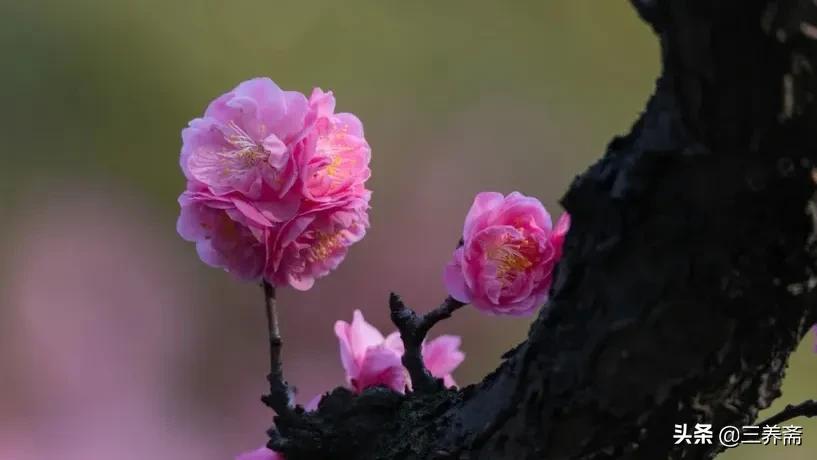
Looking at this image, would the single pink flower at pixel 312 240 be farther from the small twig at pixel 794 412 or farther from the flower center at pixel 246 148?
the small twig at pixel 794 412

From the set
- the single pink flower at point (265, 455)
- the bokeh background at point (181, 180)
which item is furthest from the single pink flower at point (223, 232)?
the bokeh background at point (181, 180)

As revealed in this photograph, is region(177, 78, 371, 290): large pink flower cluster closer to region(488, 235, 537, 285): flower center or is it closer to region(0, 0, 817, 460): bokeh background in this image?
region(488, 235, 537, 285): flower center

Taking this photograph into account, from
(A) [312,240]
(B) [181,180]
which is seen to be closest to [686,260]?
(A) [312,240]

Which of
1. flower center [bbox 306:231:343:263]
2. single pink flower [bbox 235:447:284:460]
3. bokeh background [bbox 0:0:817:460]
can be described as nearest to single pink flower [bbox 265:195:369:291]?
flower center [bbox 306:231:343:263]

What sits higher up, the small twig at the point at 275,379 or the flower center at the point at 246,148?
the flower center at the point at 246,148

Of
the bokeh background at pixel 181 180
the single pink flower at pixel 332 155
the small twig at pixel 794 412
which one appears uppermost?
the bokeh background at pixel 181 180

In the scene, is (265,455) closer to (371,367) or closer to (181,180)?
(371,367)
